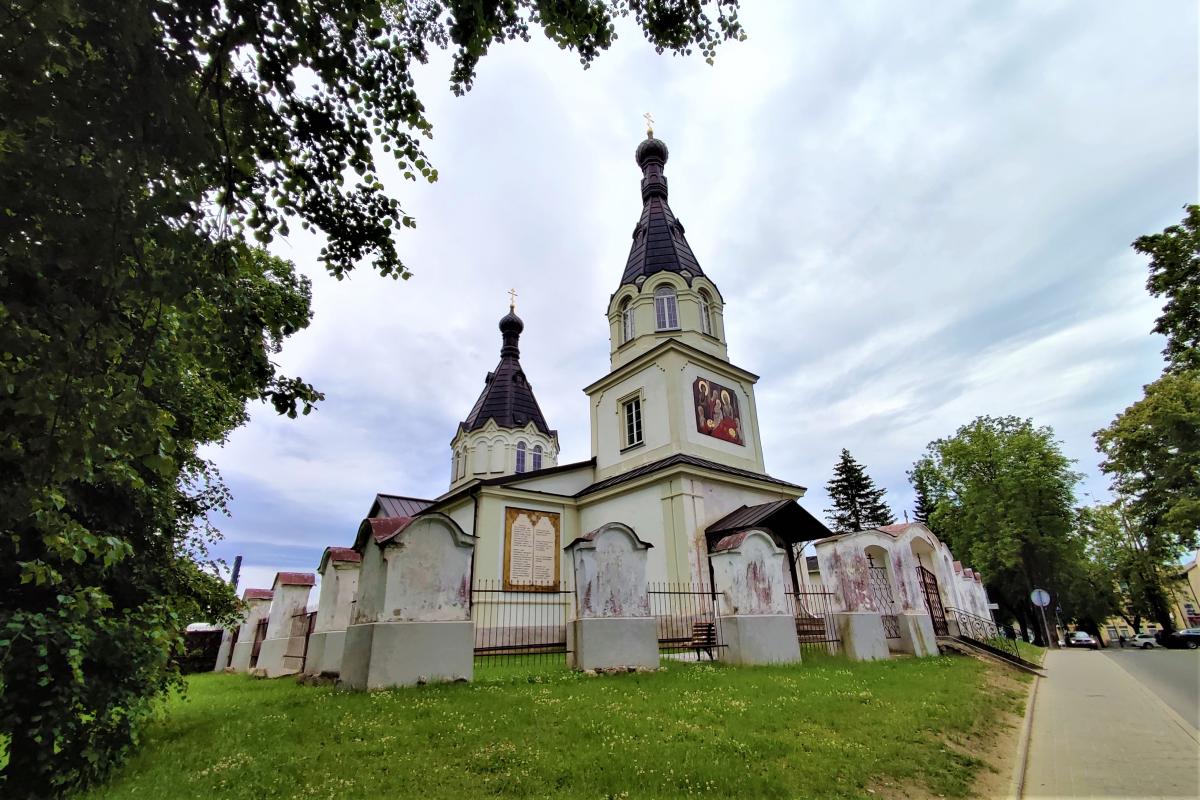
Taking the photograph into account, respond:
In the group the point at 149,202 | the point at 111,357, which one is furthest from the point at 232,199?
the point at 111,357

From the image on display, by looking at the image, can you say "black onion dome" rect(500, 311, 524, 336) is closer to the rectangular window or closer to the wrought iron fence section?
the rectangular window

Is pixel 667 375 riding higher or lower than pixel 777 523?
higher

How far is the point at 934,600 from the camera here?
1559cm

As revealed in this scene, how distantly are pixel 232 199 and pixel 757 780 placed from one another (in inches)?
211

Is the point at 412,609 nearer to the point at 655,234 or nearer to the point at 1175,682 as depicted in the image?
the point at 1175,682

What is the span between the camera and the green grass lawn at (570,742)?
4.15 meters

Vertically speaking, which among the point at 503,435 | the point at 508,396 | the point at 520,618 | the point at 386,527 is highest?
the point at 508,396

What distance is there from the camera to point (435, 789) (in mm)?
4020

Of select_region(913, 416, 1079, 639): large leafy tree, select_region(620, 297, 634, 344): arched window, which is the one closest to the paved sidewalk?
select_region(620, 297, 634, 344): arched window

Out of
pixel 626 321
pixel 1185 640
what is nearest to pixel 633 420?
pixel 626 321

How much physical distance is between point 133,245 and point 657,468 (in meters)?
13.5

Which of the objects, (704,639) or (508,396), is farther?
(508,396)

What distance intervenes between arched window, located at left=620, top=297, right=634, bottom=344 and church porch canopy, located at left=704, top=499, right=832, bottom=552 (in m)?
7.47

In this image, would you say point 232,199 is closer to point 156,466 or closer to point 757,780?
point 156,466
